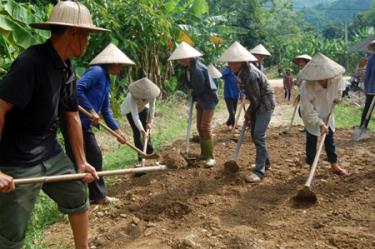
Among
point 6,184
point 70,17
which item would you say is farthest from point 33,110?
point 70,17

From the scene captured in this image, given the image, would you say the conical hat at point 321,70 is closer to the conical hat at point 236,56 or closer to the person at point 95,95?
the conical hat at point 236,56

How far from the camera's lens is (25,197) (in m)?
2.53

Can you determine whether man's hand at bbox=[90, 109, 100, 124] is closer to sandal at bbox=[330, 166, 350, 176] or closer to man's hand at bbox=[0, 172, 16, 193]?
man's hand at bbox=[0, 172, 16, 193]

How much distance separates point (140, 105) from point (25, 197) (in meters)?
3.06

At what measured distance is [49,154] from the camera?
2.70 m

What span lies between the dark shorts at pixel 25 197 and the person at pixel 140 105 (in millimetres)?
2413

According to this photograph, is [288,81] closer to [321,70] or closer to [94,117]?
[321,70]

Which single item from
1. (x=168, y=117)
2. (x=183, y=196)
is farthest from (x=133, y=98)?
(x=168, y=117)

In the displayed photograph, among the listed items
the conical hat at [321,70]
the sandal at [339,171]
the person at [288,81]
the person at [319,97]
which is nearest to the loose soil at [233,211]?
the sandal at [339,171]

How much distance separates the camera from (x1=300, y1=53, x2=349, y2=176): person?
14.2ft

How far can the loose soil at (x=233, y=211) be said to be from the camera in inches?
134

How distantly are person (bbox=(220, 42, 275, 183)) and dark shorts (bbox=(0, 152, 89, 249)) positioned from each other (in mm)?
2486

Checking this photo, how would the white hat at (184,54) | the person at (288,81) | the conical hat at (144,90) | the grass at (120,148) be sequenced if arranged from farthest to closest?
the person at (288,81)
the white hat at (184,54)
the conical hat at (144,90)
the grass at (120,148)

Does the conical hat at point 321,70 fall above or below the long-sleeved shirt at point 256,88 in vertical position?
above
